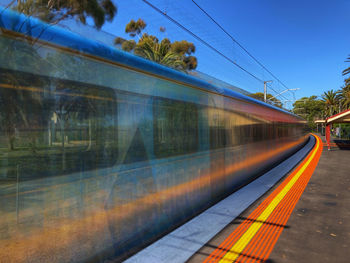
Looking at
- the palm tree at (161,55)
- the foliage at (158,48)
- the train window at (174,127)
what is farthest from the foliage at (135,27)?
the train window at (174,127)

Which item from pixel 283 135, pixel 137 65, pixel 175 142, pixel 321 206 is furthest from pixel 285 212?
pixel 283 135

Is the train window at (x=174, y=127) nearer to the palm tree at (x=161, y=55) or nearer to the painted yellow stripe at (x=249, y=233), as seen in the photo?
the painted yellow stripe at (x=249, y=233)

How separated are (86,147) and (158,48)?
18033 mm

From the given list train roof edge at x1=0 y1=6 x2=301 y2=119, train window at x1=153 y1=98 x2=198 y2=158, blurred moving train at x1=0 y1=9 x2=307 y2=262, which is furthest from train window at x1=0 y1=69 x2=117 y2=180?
train window at x1=153 y1=98 x2=198 y2=158

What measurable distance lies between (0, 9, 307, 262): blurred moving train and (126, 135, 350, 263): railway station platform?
411 millimetres

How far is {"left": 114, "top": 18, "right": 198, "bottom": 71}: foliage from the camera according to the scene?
4.07 meters

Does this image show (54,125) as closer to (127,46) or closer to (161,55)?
(127,46)

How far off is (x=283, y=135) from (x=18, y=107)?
13.2m

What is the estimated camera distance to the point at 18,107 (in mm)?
1999

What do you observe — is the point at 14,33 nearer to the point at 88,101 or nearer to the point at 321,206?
the point at 88,101

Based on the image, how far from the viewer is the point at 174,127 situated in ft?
12.9

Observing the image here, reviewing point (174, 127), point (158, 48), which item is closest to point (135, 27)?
point (158, 48)

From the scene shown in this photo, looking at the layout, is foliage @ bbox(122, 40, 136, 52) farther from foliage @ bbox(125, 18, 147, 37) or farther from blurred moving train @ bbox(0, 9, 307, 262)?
foliage @ bbox(125, 18, 147, 37)

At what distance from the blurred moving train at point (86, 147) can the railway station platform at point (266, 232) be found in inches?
16.2
